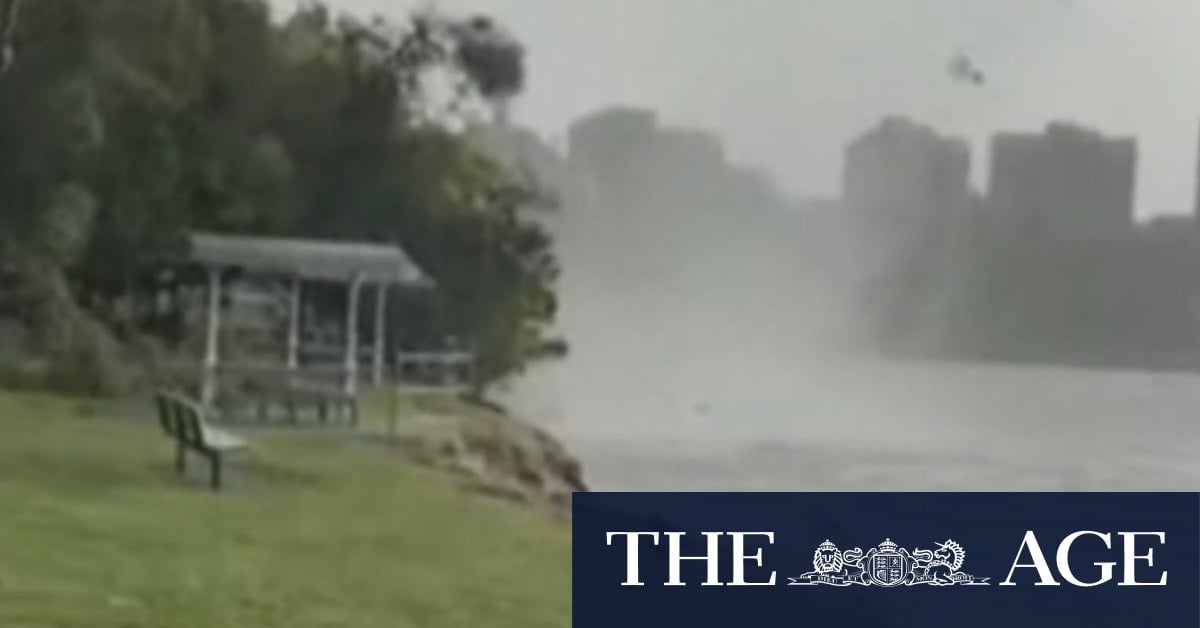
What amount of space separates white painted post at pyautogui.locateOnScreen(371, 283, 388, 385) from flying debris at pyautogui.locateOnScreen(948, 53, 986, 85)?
0.85 meters

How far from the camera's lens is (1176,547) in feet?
5.78

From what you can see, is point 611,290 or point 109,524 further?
point 611,290

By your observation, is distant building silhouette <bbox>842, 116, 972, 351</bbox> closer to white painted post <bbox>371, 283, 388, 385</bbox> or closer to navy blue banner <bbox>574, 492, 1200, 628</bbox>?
navy blue banner <bbox>574, 492, 1200, 628</bbox>

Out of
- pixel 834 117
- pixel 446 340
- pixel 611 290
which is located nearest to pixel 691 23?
pixel 834 117

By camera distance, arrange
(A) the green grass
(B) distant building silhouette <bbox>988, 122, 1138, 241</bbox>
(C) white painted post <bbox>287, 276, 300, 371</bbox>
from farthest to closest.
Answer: (B) distant building silhouette <bbox>988, 122, 1138, 241</bbox> < (C) white painted post <bbox>287, 276, 300, 371</bbox> < (A) the green grass

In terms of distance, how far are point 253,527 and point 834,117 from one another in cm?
96

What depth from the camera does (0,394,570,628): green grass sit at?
61.4 inches

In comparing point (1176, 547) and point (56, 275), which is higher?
point (56, 275)

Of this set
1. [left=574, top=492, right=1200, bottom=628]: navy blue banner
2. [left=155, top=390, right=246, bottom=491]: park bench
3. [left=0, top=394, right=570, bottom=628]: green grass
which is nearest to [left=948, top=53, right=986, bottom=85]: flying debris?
[left=574, top=492, right=1200, bottom=628]: navy blue banner

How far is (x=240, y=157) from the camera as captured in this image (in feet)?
5.49

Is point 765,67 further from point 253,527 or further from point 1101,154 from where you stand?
point 253,527

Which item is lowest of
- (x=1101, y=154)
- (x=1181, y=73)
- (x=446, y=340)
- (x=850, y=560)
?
(x=850, y=560)

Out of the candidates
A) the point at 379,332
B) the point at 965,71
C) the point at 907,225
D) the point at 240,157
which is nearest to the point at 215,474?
the point at 379,332

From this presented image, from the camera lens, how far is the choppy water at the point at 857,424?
5.62ft
